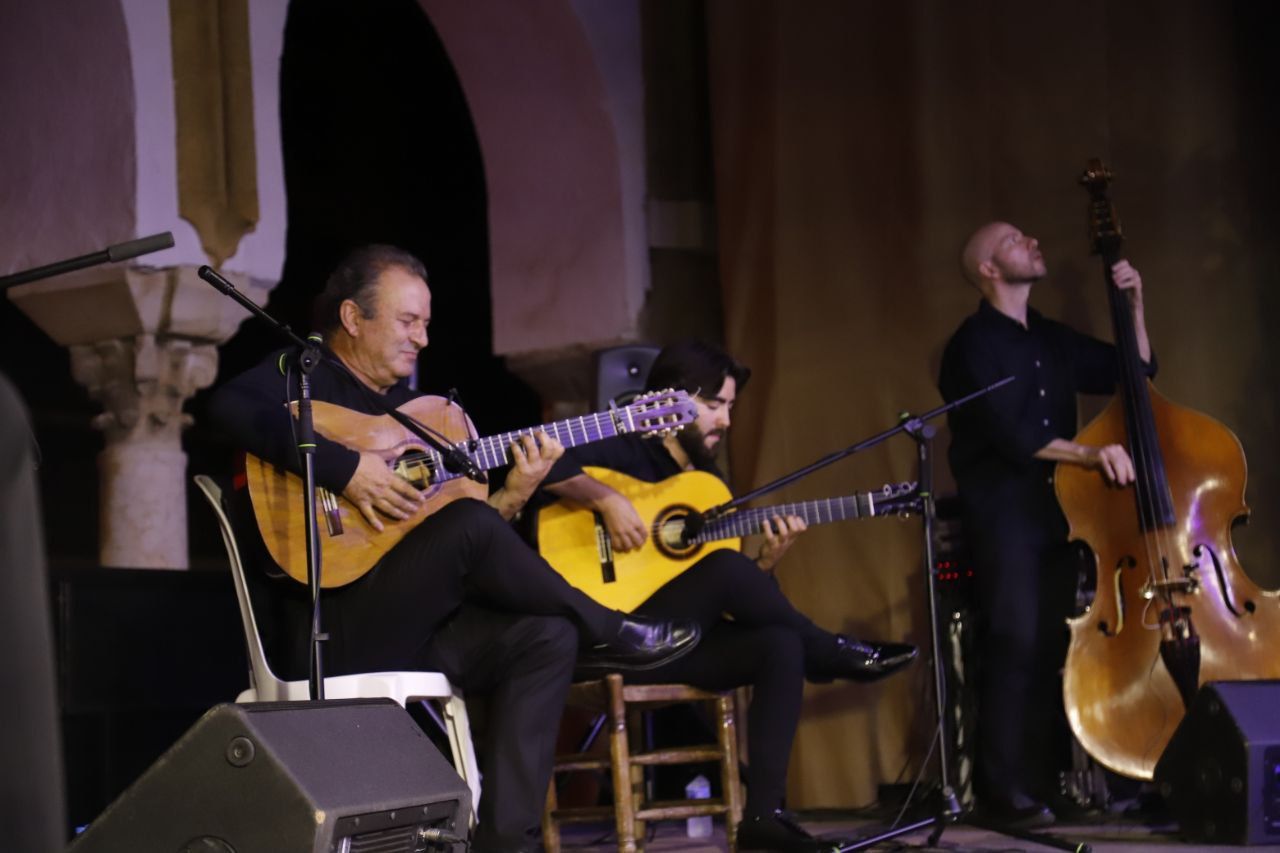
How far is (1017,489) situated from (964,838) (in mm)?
973

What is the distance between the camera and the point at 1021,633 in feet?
13.1

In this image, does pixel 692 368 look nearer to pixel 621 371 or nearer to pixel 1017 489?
pixel 621 371

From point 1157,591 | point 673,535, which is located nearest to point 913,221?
point 673,535

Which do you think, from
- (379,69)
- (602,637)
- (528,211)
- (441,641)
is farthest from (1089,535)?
(379,69)

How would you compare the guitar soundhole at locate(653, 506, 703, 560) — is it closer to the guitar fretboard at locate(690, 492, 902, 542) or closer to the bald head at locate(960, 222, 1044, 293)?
the guitar fretboard at locate(690, 492, 902, 542)

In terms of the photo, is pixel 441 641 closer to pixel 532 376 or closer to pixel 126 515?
pixel 126 515

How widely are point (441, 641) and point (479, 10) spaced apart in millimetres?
3419

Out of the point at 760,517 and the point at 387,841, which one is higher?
the point at 760,517

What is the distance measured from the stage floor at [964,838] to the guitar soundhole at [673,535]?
0.76 m

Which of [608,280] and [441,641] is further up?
[608,280]

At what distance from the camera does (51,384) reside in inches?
282

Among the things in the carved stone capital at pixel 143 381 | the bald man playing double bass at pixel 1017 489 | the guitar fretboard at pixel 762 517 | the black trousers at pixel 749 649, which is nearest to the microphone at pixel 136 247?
the black trousers at pixel 749 649

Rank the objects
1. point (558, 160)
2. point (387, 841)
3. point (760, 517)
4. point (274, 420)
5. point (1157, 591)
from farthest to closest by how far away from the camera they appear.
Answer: point (558, 160) < point (760, 517) < point (1157, 591) < point (274, 420) < point (387, 841)

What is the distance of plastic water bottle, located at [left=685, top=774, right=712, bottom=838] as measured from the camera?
4.29 m
